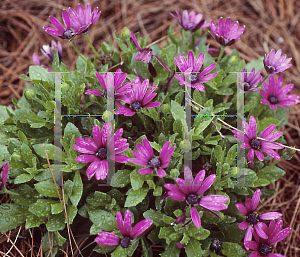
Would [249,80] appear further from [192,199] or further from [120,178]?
[120,178]

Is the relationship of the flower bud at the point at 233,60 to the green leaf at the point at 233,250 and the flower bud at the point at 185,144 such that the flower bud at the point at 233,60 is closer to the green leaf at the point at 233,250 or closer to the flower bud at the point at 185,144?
the flower bud at the point at 185,144

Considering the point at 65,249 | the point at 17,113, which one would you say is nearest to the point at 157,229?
the point at 65,249

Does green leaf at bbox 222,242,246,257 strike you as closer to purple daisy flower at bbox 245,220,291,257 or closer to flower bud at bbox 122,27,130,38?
purple daisy flower at bbox 245,220,291,257

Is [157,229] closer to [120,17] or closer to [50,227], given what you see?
[50,227]

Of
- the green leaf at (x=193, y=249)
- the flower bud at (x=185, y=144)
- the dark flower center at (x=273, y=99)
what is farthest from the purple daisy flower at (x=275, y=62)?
the green leaf at (x=193, y=249)

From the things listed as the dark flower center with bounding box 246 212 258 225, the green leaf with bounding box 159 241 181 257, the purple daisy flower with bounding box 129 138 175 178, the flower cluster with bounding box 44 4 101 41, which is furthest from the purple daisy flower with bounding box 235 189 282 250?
the flower cluster with bounding box 44 4 101 41
